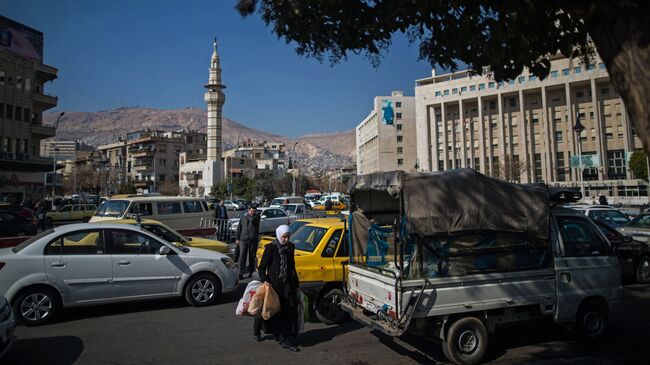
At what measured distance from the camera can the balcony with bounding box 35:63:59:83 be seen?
4791cm

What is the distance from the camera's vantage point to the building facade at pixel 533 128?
69.4m

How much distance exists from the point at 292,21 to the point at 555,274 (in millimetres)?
4791

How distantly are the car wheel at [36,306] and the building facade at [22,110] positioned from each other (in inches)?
1607

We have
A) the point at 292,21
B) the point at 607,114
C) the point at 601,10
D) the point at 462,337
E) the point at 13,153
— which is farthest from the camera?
the point at 607,114

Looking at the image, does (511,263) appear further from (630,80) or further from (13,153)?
(13,153)

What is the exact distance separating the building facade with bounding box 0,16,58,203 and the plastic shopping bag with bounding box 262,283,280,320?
4418 centimetres

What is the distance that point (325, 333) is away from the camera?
22.5 feet

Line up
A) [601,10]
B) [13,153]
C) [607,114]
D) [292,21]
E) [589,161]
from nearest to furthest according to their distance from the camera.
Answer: [601,10] < [292,21] < [13,153] < [589,161] < [607,114]

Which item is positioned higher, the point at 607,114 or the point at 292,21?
the point at 607,114

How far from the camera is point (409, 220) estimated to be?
5211mm

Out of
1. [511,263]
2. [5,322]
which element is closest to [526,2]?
→ [511,263]

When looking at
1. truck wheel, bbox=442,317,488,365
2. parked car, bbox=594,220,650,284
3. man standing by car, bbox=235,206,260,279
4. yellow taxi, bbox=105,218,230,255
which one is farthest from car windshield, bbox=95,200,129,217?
parked car, bbox=594,220,650,284

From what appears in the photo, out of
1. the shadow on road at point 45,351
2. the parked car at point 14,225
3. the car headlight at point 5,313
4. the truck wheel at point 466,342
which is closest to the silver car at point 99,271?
the shadow on road at point 45,351

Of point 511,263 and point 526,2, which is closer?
point 526,2
